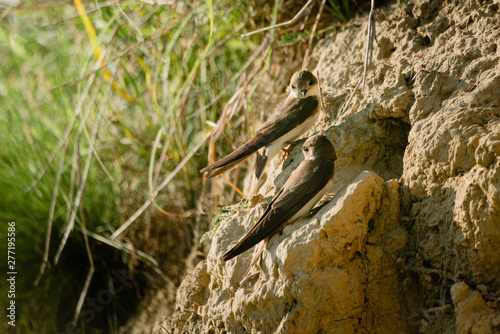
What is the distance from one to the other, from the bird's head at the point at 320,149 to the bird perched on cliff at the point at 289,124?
397 millimetres

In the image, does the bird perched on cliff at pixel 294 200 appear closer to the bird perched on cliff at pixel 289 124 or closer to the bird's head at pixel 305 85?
the bird perched on cliff at pixel 289 124

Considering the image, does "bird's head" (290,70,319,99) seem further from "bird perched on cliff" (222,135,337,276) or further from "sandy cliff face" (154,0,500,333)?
"bird perched on cliff" (222,135,337,276)

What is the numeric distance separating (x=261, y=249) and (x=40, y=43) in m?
5.15

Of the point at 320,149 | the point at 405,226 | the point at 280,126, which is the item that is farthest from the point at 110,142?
the point at 405,226

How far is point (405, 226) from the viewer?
2.66 metres

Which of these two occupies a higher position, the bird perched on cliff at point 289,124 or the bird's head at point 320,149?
the bird perched on cliff at point 289,124

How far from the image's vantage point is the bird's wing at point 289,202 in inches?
104

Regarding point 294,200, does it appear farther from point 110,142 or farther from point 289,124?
point 110,142

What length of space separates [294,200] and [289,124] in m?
0.83

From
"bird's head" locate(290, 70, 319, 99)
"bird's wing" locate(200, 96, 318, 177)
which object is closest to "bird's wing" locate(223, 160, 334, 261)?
"bird's wing" locate(200, 96, 318, 177)

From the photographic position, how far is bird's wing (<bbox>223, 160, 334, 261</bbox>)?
2.64m

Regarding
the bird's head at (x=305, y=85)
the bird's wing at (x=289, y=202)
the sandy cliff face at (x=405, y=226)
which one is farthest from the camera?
the bird's head at (x=305, y=85)

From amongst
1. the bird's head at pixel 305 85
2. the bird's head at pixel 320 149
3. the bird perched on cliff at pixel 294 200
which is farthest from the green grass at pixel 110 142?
the bird perched on cliff at pixel 294 200

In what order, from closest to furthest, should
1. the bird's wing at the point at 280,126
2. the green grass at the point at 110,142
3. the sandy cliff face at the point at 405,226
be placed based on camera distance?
1. the sandy cliff face at the point at 405,226
2. the bird's wing at the point at 280,126
3. the green grass at the point at 110,142
